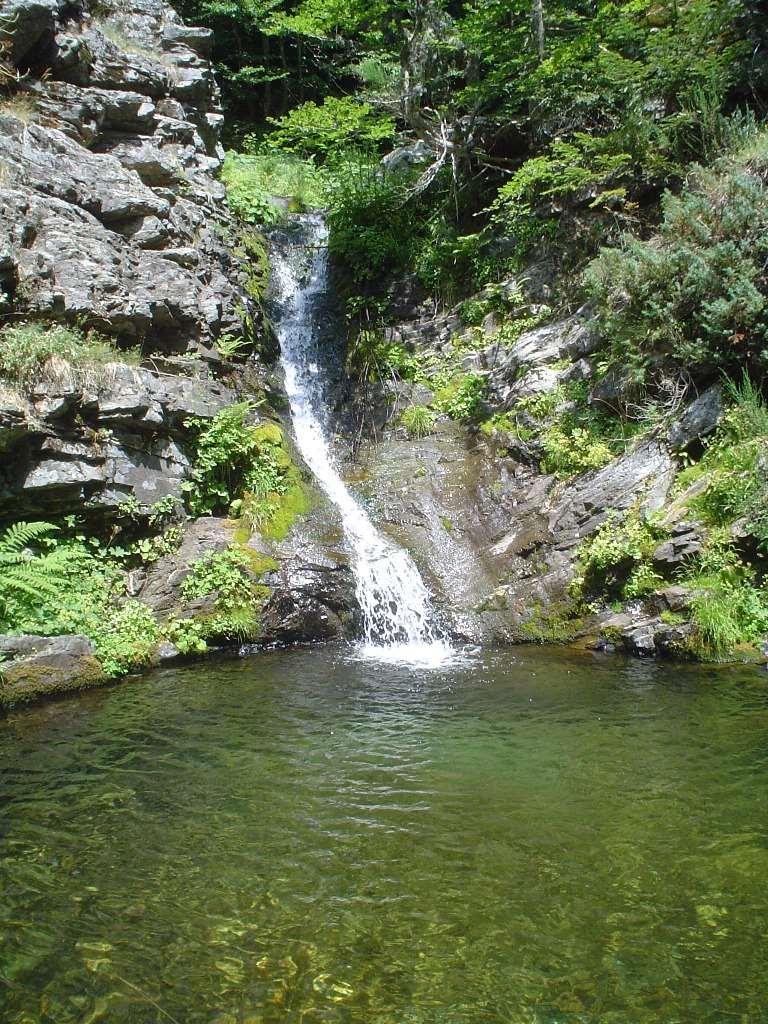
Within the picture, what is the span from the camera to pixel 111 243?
11.0 metres

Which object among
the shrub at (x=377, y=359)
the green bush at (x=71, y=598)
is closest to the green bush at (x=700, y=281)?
the shrub at (x=377, y=359)

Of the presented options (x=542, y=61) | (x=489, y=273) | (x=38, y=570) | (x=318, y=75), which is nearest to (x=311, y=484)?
(x=38, y=570)

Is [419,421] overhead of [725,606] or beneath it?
overhead

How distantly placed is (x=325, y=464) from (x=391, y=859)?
9.49 meters

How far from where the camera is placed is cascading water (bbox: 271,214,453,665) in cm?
973

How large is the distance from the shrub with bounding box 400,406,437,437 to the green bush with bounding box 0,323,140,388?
5661 millimetres

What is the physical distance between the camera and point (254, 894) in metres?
3.88

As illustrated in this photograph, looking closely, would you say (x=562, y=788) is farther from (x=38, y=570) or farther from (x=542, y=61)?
(x=542, y=61)

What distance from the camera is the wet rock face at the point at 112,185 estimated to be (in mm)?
9992

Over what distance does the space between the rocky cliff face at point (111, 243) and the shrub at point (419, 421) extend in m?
3.59

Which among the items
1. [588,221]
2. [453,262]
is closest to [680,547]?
[588,221]

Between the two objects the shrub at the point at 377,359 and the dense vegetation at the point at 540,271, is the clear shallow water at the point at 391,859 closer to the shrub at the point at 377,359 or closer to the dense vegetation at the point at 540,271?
the dense vegetation at the point at 540,271

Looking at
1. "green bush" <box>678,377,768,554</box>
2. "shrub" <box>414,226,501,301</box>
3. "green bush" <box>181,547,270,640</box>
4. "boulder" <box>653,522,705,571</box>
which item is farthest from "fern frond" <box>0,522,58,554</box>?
"shrub" <box>414,226,501,301</box>

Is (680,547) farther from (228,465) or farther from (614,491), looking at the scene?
(228,465)
